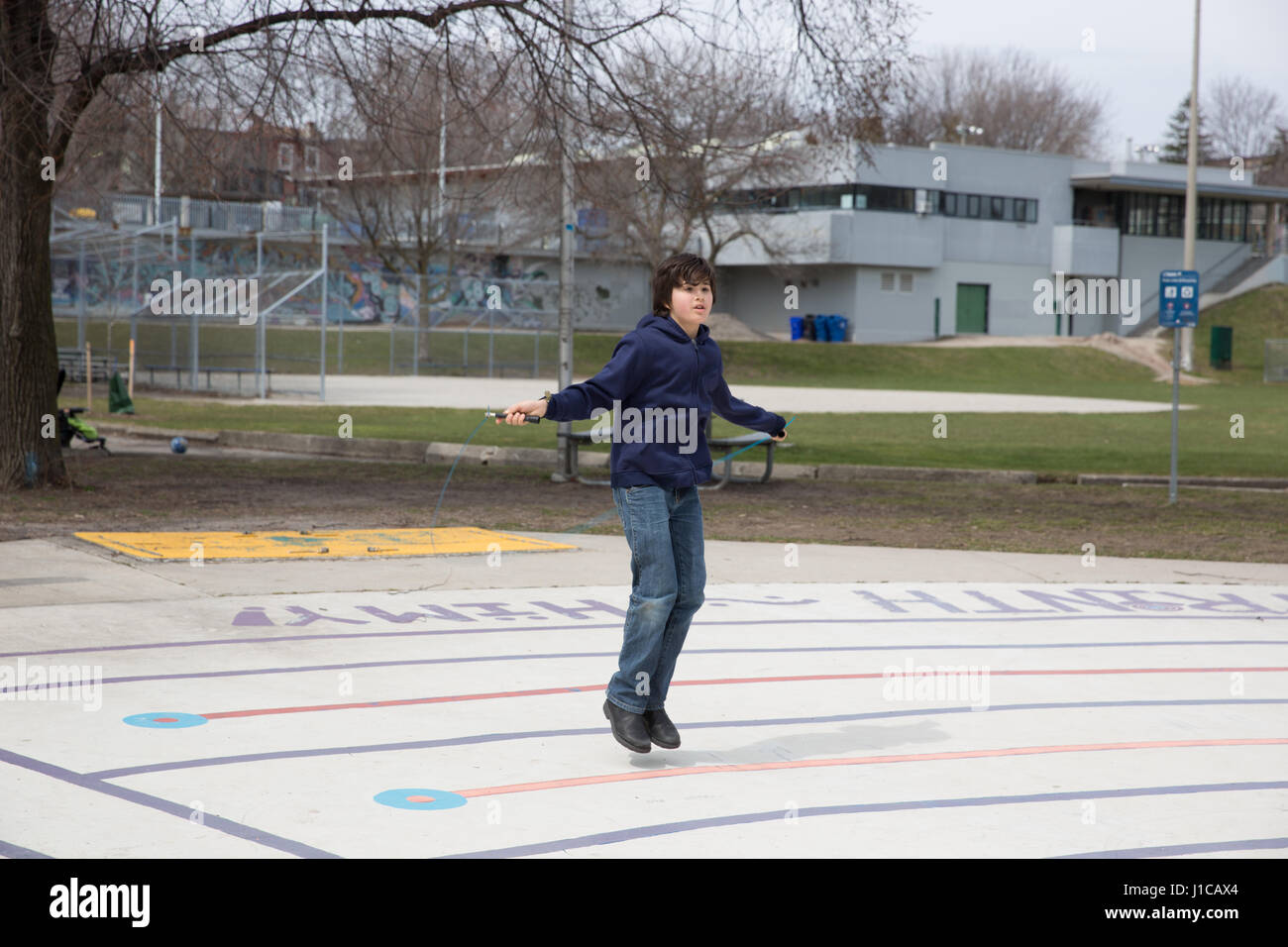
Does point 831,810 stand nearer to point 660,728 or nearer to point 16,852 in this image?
point 660,728

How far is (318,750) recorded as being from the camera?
591cm

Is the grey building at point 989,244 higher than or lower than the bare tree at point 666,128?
higher

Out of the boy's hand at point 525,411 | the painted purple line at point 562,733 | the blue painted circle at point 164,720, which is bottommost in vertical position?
the painted purple line at point 562,733

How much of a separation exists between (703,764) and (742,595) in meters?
4.14

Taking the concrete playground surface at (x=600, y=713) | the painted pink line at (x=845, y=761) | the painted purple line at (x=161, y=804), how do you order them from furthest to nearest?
1. the painted pink line at (x=845, y=761)
2. the concrete playground surface at (x=600, y=713)
3. the painted purple line at (x=161, y=804)

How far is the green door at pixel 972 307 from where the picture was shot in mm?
72562

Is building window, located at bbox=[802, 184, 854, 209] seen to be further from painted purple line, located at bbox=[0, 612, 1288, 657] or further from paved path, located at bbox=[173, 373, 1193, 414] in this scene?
painted purple line, located at bbox=[0, 612, 1288, 657]

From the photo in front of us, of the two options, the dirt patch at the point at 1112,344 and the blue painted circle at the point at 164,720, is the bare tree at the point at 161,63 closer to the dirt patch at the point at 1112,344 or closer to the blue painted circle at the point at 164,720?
the blue painted circle at the point at 164,720

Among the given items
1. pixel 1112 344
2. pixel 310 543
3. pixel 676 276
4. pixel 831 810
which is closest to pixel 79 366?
pixel 310 543

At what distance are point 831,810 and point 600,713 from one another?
1720 mm

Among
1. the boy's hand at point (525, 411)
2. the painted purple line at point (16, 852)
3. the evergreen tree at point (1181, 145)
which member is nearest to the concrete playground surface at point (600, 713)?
the painted purple line at point (16, 852)

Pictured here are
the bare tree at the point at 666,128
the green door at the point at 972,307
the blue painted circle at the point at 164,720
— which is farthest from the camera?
the green door at the point at 972,307

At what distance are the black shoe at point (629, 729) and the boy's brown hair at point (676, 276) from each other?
1.65 metres
